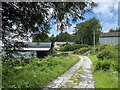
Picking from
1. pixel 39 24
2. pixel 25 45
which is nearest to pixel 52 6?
pixel 39 24

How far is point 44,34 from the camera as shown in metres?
5.45

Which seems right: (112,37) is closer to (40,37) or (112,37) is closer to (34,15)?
(40,37)

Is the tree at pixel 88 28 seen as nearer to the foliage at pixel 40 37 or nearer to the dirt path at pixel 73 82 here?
the foliage at pixel 40 37

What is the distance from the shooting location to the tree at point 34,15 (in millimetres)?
4669

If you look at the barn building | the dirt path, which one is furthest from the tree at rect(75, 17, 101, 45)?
the dirt path

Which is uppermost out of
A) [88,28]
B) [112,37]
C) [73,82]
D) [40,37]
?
[88,28]

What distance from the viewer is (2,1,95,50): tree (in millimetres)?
4669

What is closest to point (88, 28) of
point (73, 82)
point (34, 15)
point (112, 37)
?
point (112, 37)

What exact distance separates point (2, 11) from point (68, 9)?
128 centimetres

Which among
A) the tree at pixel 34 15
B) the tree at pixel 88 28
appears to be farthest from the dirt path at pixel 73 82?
the tree at pixel 34 15

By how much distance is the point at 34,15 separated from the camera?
484 cm

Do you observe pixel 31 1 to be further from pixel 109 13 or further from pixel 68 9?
pixel 109 13

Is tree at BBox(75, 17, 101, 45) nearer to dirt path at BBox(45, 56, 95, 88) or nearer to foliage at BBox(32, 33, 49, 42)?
foliage at BBox(32, 33, 49, 42)

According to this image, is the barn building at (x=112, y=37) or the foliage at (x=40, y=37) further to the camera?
→ the barn building at (x=112, y=37)
